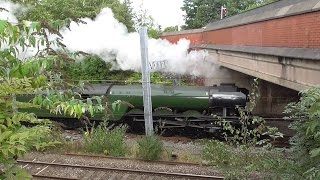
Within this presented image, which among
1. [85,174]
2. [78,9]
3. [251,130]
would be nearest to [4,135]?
[251,130]

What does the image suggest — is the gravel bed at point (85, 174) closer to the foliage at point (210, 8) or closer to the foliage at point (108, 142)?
the foliage at point (108, 142)

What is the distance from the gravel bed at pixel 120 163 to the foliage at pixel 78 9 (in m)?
13.1

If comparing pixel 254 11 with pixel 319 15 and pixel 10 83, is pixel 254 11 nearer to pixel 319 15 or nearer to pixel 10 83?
pixel 319 15

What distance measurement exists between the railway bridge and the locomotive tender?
140 centimetres

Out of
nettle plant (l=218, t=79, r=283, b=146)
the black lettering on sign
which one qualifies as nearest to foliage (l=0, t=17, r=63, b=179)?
nettle plant (l=218, t=79, r=283, b=146)

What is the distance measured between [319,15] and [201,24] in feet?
115

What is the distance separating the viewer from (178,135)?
14.3m

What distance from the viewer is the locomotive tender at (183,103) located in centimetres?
1278

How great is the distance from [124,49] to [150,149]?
966 cm

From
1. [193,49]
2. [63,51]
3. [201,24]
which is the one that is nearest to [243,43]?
[193,49]

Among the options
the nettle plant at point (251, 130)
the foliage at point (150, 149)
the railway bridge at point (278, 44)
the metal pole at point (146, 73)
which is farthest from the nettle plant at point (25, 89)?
the metal pole at point (146, 73)

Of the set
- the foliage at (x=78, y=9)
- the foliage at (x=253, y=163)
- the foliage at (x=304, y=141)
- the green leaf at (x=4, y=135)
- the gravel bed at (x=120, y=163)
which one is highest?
the foliage at (x=78, y=9)

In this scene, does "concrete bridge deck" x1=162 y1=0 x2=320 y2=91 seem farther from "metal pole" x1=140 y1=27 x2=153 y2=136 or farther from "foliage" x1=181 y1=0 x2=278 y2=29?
"foliage" x1=181 y1=0 x2=278 y2=29

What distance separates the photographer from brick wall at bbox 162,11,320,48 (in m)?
7.21
